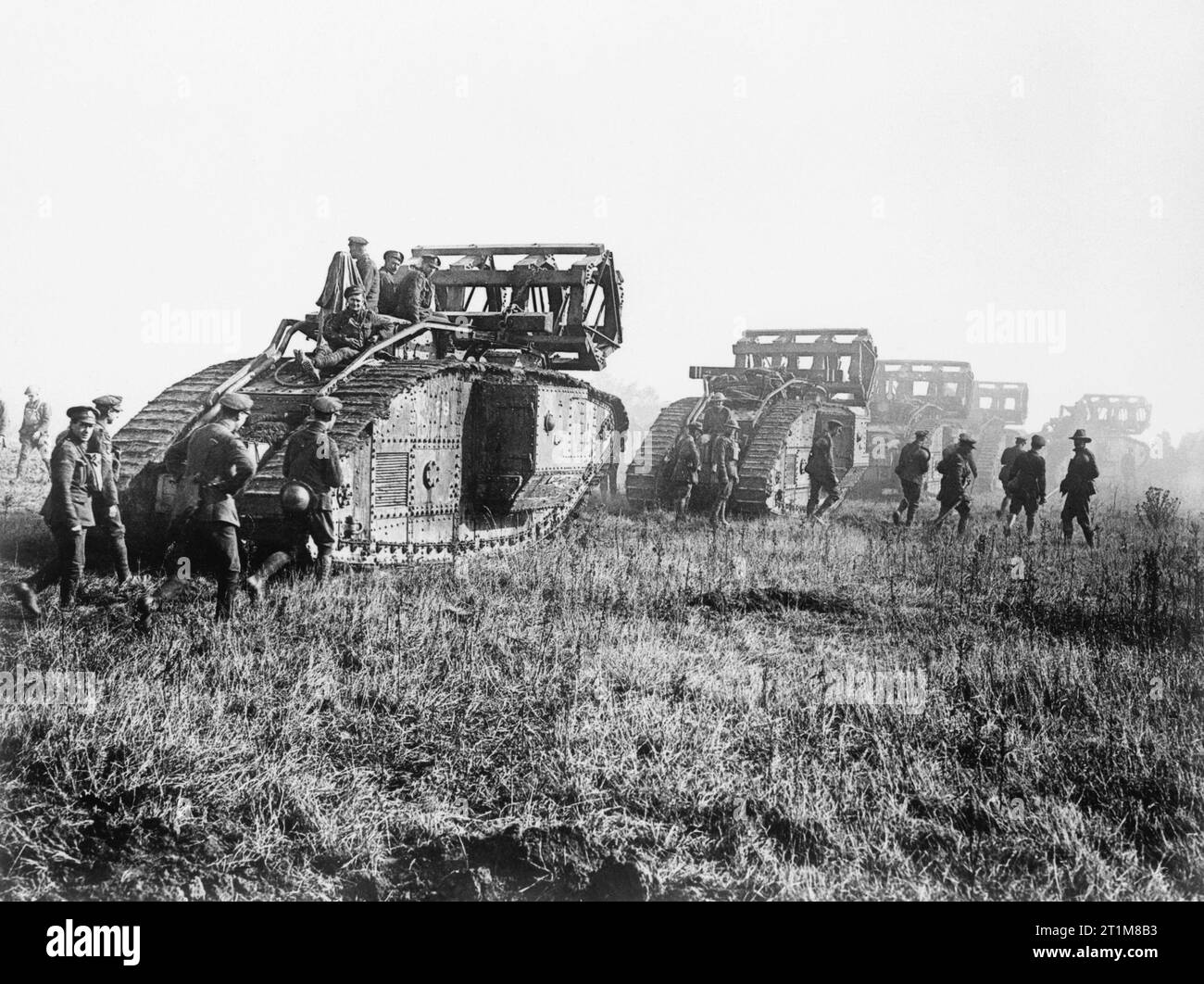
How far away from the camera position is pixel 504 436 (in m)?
9.35

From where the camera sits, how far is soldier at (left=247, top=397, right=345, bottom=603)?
21.3ft

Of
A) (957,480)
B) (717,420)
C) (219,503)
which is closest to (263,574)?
(219,503)

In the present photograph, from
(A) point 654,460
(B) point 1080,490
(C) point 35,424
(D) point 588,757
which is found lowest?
(D) point 588,757

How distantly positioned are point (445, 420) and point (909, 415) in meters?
14.8

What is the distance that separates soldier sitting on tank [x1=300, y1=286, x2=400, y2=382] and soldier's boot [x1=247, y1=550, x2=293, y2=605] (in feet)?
6.83

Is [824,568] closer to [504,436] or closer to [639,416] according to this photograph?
[504,436]

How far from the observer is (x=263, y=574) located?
641 cm

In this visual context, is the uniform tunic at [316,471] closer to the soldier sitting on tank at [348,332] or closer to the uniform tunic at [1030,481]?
the soldier sitting on tank at [348,332]

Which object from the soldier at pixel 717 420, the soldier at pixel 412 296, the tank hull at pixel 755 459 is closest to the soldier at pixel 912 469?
the tank hull at pixel 755 459

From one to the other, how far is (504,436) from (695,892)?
251 inches

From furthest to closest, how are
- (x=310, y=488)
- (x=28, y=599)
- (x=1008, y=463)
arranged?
(x=1008, y=463), (x=310, y=488), (x=28, y=599)

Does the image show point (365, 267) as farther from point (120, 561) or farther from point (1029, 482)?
point (1029, 482)

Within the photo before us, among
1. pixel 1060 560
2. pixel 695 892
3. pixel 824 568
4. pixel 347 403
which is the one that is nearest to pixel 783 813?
pixel 695 892

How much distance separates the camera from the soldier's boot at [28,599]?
20.1 ft
